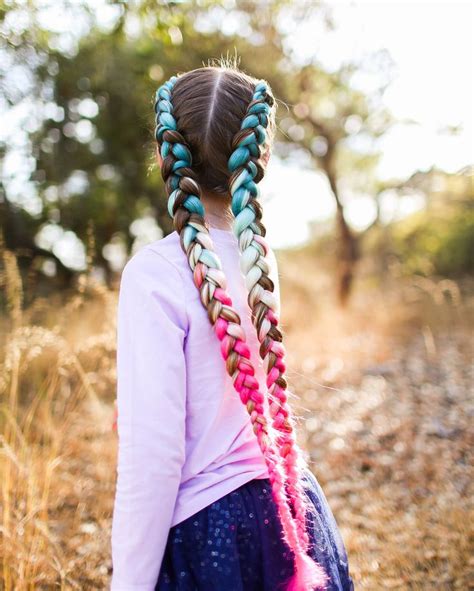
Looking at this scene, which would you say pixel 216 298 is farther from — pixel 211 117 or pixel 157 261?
pixel 211 117

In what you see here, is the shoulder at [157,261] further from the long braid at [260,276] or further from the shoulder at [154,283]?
the long braid at [260,276]

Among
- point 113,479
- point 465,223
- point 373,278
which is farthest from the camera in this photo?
point 373,278

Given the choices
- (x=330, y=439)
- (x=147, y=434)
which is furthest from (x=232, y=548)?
(x=330, y=439)

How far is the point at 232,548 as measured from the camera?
1168 millimetres

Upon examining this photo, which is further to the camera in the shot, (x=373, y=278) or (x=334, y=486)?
(x=373, y=278)

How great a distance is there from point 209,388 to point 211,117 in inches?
23.9

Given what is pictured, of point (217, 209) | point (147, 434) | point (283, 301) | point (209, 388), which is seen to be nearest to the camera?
point (147, 434)

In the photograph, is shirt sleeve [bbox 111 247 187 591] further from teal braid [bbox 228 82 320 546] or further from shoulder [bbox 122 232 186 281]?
teal braid [bbox 228 82 320 546]

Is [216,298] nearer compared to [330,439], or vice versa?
[216,298]

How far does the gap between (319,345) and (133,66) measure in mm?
4134

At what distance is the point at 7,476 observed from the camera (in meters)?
1.98

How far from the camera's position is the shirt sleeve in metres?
1.08

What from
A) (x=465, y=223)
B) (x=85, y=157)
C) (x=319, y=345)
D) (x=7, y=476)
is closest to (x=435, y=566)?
(x=7, y=476)

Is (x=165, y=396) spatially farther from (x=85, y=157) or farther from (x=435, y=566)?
(x=85, y=157)
